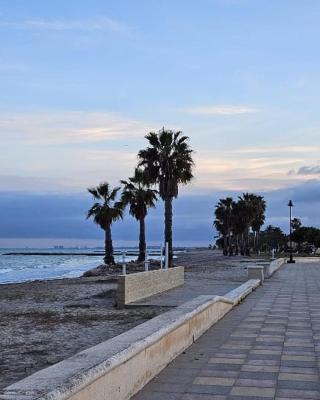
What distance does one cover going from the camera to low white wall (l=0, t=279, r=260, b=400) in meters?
3.97

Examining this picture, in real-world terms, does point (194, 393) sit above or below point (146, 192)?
below

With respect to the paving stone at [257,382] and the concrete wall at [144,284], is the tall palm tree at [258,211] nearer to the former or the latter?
the concrete wall at [144,284]

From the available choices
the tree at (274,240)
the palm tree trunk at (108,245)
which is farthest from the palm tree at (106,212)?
the tree at (274,240)

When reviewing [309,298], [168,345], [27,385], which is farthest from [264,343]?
[309,298]

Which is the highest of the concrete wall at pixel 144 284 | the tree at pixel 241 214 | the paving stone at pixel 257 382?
the tree at pixel 241 214

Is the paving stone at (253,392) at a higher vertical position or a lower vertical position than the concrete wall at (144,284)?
lower

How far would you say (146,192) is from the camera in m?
51.2

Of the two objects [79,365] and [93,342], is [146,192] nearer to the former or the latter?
[93,342]

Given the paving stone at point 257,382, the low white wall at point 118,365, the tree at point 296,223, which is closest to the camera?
the low white wall at point 118,365

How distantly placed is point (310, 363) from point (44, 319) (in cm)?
742

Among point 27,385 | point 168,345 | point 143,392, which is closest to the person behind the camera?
point 27,385

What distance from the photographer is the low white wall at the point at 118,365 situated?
156 inches

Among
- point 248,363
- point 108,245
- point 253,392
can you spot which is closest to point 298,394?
point 253,392

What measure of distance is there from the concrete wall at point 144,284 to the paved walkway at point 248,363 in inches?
141
